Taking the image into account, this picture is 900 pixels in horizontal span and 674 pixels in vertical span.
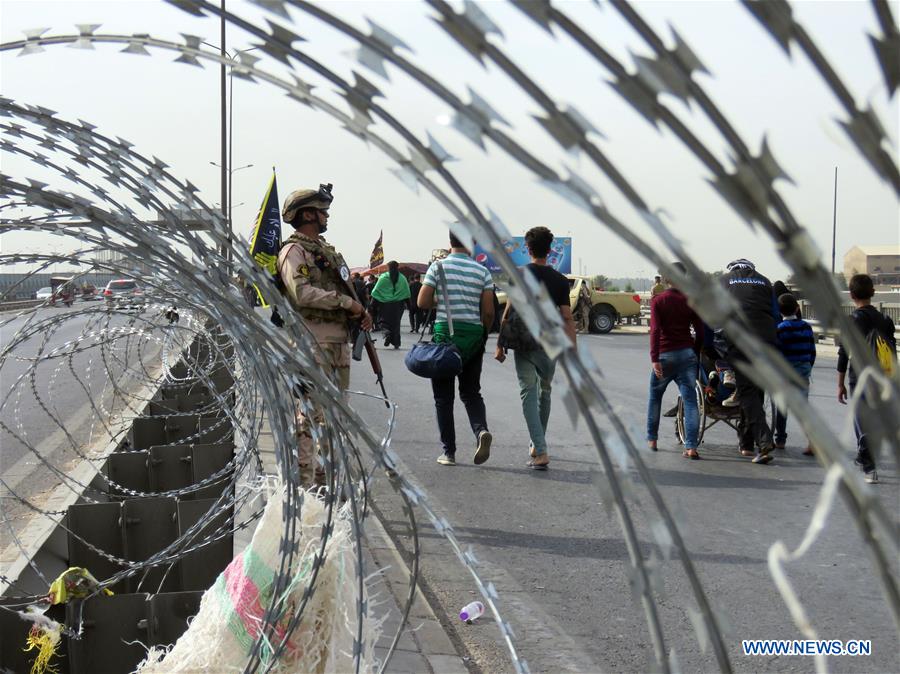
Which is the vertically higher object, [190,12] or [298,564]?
[190,12]

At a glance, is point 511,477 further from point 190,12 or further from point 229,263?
point 190,12

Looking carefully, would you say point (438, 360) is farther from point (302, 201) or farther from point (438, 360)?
point (302, 201)

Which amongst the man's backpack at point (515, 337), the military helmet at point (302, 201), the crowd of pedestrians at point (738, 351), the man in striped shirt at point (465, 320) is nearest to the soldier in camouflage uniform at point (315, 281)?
the military helmet at point (302, 201)

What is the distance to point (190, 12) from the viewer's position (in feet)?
5.01

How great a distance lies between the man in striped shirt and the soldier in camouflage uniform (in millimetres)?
1638

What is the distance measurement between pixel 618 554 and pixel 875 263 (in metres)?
15.3

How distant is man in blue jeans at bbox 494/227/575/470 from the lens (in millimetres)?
7812

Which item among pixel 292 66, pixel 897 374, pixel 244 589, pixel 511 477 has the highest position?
pixel 292 66

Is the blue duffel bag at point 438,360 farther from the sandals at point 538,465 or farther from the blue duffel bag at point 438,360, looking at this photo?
the sandals at point 538,465

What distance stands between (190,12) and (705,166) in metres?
0.86

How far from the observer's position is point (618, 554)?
19.2ft

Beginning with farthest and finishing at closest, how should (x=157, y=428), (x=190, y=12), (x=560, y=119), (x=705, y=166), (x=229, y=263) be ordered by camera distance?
1. (x=157, y=428)
2. (x=229, y=263)
3. (x=190, y=12)
4. (x=560, y=119)
5. (x=705, y=166)

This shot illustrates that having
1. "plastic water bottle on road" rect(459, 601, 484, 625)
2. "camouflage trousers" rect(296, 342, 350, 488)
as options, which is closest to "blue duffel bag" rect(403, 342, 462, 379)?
"camouflage trousers" rect(296, 342, 350, 488)

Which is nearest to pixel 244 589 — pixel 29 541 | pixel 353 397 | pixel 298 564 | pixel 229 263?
pixel 298 564
